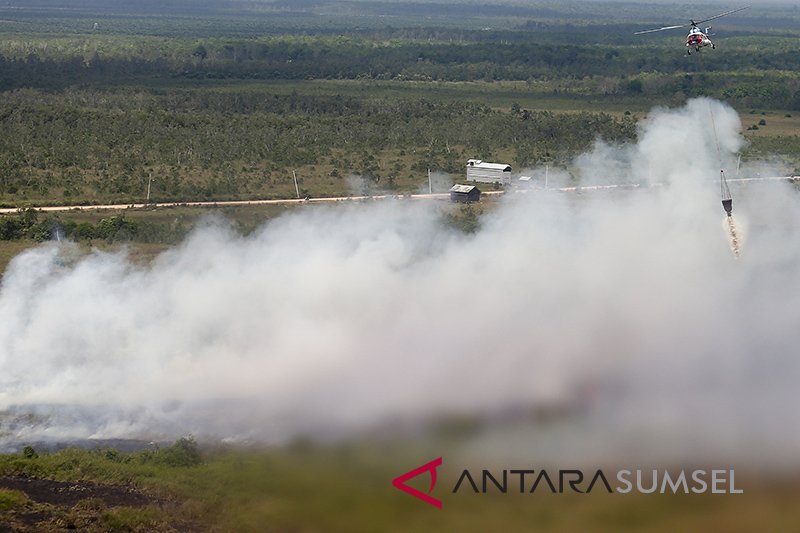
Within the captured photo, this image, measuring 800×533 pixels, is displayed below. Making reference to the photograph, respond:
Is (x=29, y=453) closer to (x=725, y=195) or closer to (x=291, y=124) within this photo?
(x=725, y=195)

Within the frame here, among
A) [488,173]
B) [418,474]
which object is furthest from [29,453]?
[488,173]

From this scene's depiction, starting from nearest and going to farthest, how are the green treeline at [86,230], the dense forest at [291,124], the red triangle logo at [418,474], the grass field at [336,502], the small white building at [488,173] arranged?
the grass field at [336,502]
the red triangle logo at [418,474]
the green treeline at [86,230]
the dense forest at [291,124]
the small white building at [488,173]

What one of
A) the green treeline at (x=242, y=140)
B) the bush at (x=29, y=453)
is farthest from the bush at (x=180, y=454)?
the green treeline at (x=242, y=140)

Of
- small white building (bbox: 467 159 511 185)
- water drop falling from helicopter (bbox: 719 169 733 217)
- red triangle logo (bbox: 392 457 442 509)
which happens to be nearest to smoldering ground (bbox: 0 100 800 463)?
water drop falling from helicopter (bbox: 719 169 733 217)

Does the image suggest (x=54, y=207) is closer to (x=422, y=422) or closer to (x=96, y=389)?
(x=96, y=389)

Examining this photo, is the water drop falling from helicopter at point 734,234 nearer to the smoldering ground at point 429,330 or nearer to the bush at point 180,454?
the smoldering ground at point 429,330

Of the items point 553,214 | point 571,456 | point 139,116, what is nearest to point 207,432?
point 571,456
